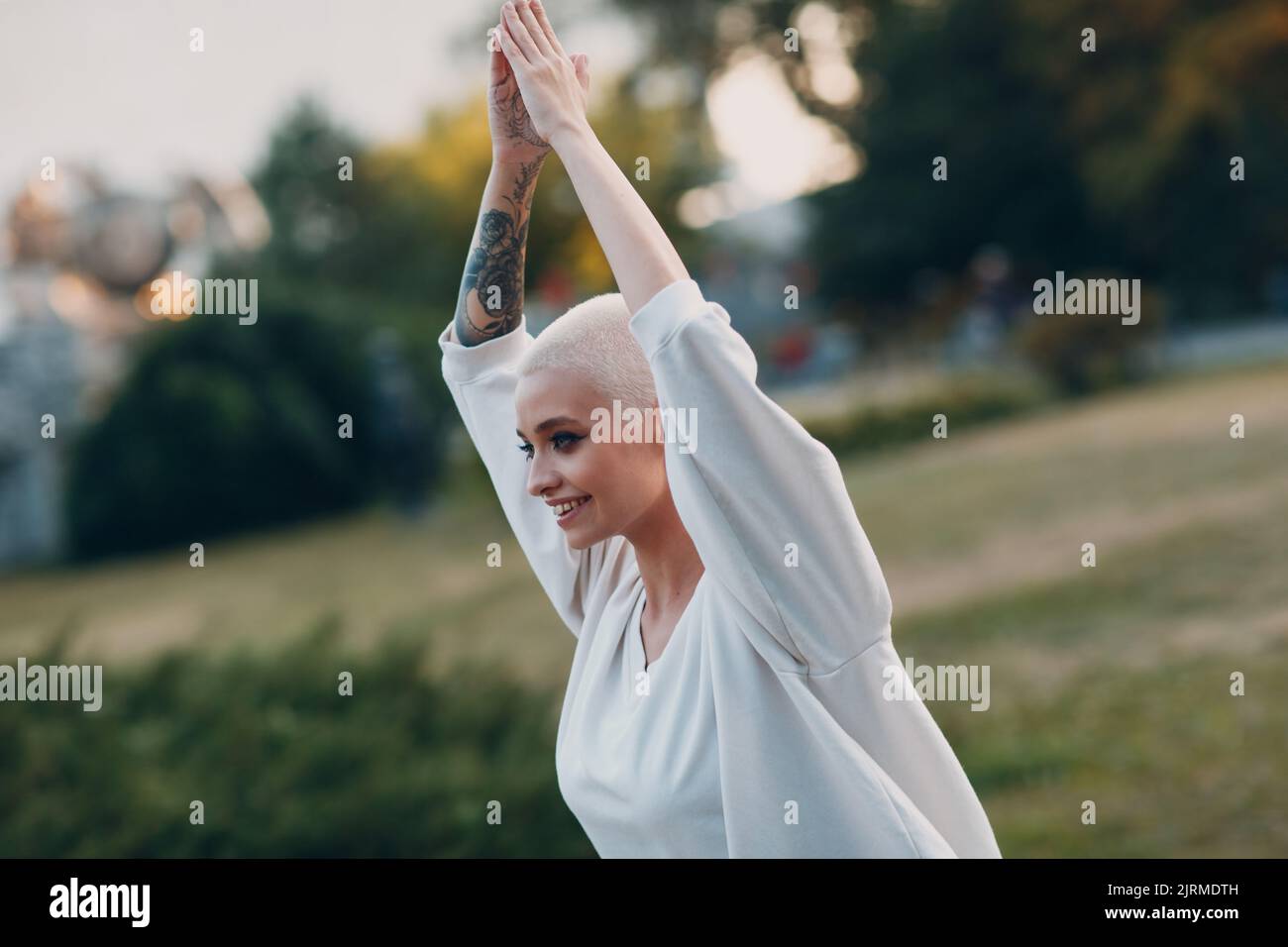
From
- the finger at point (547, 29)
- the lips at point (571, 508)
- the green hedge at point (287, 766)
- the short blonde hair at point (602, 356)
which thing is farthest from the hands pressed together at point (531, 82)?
the green hedge at point (287, 766)

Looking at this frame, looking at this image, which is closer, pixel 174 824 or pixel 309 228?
pixel 174 824

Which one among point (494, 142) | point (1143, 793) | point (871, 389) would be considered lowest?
point (1143, 793)

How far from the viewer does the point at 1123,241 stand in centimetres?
2238

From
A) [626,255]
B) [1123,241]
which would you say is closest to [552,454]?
[626,255]

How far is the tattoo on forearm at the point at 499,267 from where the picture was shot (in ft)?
7.38

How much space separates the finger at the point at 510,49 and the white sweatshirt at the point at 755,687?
0.44 meters

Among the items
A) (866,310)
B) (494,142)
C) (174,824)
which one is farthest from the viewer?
(866,310)

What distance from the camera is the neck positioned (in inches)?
80.7

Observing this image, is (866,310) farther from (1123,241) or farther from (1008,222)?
(1123,241)

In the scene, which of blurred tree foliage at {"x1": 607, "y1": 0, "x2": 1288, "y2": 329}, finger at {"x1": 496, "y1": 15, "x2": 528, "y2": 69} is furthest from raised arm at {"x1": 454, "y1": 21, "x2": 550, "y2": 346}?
blurred tree foliage at {"x1": 607, "y1": 0, "x2": 1288, "y2": 329}

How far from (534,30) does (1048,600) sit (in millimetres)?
7516

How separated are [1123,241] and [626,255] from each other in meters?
22.3

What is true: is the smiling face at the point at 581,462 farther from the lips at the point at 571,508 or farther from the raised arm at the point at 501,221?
the raised arm at the point at 501,221

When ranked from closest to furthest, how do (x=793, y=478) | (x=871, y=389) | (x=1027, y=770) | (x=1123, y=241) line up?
(x=793, y=478)
(x=1027, y=770)
(x=871, y=389)
(x=1123, y=241)
